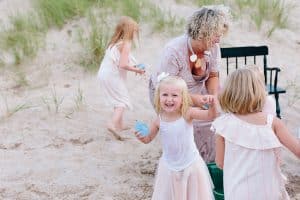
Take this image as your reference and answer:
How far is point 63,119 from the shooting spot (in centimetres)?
652

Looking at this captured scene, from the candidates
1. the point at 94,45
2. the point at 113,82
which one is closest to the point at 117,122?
the point at 113,82

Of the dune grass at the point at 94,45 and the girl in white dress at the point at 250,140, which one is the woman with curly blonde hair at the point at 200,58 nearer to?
the girl in white dress at the point at 250,140

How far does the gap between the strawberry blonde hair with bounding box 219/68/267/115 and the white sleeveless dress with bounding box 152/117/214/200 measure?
75 cm

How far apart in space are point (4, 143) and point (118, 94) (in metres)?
1.12

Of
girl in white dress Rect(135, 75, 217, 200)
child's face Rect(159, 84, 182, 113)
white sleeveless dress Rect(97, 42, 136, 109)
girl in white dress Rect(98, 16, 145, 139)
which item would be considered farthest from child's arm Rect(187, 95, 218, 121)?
white sleeveless dress Rect(97, 42, 136, 109)

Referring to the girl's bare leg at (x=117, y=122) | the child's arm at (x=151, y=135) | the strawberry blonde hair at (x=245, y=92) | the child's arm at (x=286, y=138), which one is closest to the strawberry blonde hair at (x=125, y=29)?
the girl's bare leg at (x=117, y=122)

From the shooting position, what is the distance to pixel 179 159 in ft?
13.4

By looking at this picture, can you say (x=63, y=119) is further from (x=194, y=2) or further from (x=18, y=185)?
(x=194, y=2)

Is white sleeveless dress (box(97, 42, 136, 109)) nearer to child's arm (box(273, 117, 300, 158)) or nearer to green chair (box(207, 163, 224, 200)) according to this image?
green chair (box(207, 163, 224, 200))

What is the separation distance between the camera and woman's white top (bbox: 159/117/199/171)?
402cm

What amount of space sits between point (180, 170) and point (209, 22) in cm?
97

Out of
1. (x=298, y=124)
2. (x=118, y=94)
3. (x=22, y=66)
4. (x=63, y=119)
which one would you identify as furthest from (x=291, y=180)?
(x=22, y=66)

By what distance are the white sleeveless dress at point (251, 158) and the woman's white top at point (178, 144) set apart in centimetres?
61

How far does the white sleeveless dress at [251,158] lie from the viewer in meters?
3.31
